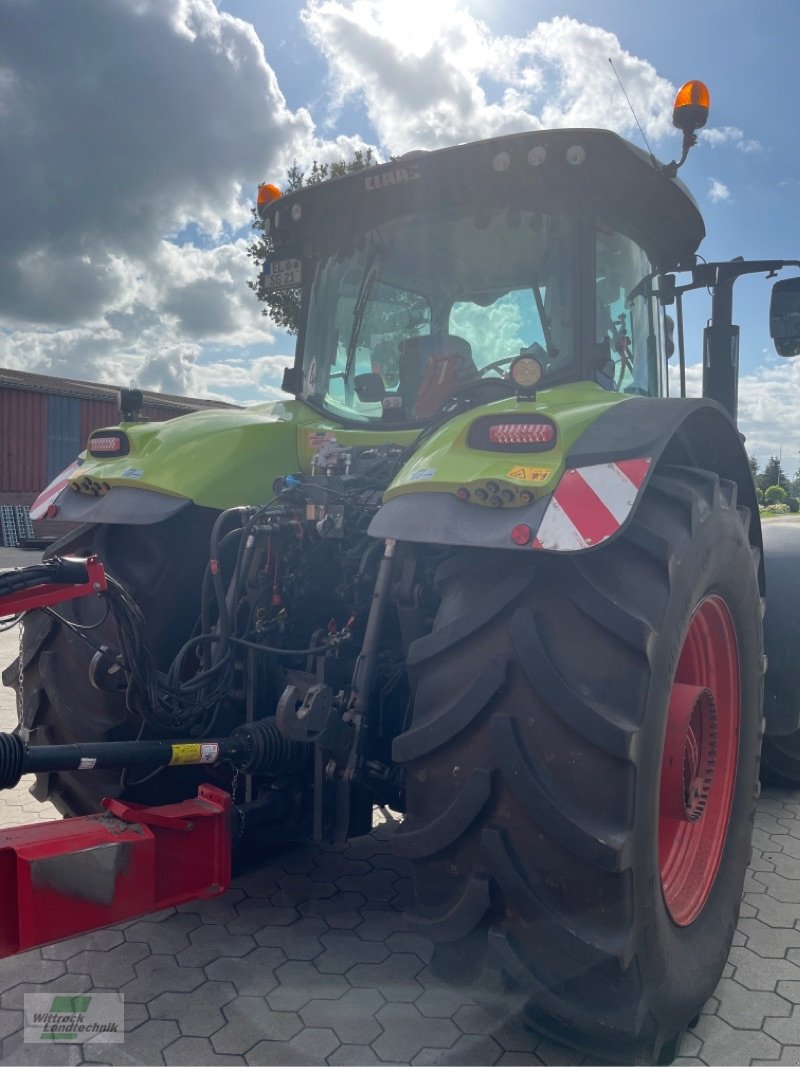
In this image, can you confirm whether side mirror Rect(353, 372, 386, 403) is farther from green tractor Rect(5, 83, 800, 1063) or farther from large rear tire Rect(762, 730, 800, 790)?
large rear tire Rect(762, 730, 800, 790)

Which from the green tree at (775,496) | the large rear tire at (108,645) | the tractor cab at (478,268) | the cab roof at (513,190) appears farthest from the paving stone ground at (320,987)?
the green tree at (775,496)

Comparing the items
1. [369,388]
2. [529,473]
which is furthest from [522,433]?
[369,388]

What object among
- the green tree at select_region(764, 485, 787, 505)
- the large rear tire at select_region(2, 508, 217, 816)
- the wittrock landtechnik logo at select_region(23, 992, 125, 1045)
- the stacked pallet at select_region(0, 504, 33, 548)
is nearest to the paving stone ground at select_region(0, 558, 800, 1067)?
the wittrock landtechnik logo at select_region(23, 992, 125, 1045)

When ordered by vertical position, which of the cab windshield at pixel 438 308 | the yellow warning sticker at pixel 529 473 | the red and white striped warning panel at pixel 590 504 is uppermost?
the cab windshield at pixel 438 308

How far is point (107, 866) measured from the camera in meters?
2.12

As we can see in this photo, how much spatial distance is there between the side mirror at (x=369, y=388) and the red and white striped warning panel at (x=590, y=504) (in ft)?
4.51

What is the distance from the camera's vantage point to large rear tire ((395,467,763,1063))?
1888 mm

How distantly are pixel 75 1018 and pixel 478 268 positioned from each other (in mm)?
2544

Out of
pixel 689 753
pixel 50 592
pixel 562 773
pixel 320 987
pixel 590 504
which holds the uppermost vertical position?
pixel 590 504

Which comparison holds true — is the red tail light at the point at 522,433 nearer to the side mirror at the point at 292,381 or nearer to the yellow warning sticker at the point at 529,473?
the yellow warning sticker at the point at 529,473

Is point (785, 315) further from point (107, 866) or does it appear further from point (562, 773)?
point (107, 866)

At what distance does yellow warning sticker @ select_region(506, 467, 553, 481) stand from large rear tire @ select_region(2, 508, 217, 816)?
1.41 m

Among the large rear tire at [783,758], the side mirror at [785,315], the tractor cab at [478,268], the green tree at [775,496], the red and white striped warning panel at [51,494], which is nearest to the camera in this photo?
the tractor cab at [478,268]

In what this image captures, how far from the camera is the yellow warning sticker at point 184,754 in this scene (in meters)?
2.28
